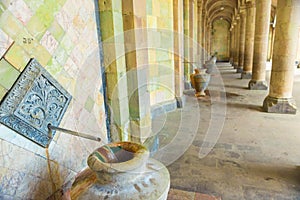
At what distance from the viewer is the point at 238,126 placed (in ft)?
12.9

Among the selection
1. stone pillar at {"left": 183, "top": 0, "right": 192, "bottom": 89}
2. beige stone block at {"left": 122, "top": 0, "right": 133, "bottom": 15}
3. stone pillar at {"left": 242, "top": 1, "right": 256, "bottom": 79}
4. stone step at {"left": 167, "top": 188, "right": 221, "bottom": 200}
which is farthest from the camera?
stone pillar at {"left": 242, "top": 1, "right": 256, "bottom": 79}

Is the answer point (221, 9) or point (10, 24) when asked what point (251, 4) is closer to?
point (10, 24)

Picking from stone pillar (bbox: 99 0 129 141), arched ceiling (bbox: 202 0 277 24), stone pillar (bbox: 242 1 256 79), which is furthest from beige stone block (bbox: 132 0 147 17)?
arched ceiling (bbox: 202 0 277 24)

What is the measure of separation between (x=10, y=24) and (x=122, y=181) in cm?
99

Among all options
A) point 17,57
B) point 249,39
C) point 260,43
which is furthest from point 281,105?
point 249,39

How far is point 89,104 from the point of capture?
73.2 inches

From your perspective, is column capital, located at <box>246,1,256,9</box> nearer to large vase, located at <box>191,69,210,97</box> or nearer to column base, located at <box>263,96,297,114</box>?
large vase, located at <box>191,69,210,97</box>

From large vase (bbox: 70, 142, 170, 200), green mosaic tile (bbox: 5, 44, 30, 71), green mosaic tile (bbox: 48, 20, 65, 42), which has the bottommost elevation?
large vase (bbox: 70, 142, 170, 200)

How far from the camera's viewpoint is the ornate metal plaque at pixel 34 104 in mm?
1104

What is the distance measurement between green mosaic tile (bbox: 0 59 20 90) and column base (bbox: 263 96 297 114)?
4.83m

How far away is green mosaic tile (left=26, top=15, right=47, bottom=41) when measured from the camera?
1.22m

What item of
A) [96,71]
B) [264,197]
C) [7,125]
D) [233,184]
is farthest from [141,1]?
[264,197]

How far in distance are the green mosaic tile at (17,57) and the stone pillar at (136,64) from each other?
3.90ft

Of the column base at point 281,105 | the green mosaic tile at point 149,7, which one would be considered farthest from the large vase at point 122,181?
the column base at point 281,105
